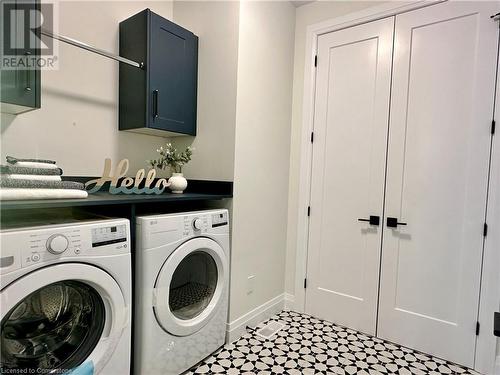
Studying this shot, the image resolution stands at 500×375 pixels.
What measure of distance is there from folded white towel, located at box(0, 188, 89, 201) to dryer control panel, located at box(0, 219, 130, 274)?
6.2 inches

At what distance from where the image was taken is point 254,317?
2.24m

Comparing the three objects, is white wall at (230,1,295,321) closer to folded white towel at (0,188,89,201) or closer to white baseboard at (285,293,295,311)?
white baseboard at (285,293,295,311)

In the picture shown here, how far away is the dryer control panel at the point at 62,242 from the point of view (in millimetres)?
997

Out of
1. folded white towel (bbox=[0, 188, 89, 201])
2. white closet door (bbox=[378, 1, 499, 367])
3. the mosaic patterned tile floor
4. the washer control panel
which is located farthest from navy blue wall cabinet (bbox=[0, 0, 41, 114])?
white closet door (bbox=[378, 1, 499, 367])

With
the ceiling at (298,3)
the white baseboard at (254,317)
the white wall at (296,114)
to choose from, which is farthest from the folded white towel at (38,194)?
the ceiling at (298,3)

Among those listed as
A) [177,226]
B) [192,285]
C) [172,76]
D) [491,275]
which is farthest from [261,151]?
[491,275]

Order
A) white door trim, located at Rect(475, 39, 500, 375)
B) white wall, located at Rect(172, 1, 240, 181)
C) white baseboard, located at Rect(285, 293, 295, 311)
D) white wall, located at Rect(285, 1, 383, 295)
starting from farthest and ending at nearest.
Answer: white baseboard, located at Rect(285, 293, 295, 311) < white wall, located at Rect(285, 1, 383, 295) < white wall, located at Rect(172, 1, 240, 181) < white door trim, located at Rect(475, 39, 500, 375)

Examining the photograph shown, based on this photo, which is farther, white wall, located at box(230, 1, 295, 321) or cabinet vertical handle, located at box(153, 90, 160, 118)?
white wall, located at box(230, 1, 295, 321)

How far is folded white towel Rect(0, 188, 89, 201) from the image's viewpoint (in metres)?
1.11

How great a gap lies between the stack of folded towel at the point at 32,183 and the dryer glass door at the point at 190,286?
1.94 feet

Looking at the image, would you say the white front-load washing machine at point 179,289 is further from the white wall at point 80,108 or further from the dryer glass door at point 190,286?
the white wall at point 80,108

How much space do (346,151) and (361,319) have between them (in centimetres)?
132

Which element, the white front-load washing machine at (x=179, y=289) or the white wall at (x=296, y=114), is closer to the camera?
the white front-load washing machine at (x=179, y=289)

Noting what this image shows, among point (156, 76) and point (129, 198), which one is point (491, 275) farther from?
point (156, 76)
